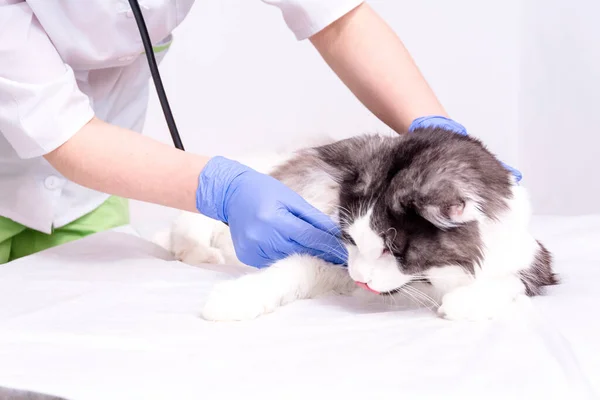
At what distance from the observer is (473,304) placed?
3.86 ft

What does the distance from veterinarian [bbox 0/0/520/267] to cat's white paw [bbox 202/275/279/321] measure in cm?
18

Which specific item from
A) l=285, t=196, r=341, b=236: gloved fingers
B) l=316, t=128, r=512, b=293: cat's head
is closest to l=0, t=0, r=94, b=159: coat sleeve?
l=285, t=196, r=341, b=236: gloved fingers

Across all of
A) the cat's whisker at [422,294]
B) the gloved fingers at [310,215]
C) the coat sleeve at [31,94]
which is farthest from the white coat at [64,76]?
the cat's whisker at [422,294]

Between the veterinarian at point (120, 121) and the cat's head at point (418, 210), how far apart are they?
0.56 ft

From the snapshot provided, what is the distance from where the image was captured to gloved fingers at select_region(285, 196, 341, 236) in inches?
54.4

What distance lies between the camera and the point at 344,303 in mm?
1314

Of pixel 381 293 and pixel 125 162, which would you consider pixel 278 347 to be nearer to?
pixel 381 293

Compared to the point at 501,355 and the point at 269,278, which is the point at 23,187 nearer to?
the point at 269,278

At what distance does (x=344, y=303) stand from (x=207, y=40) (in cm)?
158

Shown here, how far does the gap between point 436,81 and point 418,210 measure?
1746 millimetres

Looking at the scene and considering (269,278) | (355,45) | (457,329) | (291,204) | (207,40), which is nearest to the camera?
(457,329)

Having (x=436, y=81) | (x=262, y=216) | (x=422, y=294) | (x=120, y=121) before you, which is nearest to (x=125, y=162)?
(x=262, y=216)

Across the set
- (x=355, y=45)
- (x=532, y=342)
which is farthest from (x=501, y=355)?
(x=355, y=45)

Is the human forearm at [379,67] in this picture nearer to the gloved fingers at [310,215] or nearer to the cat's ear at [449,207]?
the gloved fingers at [310,215]
